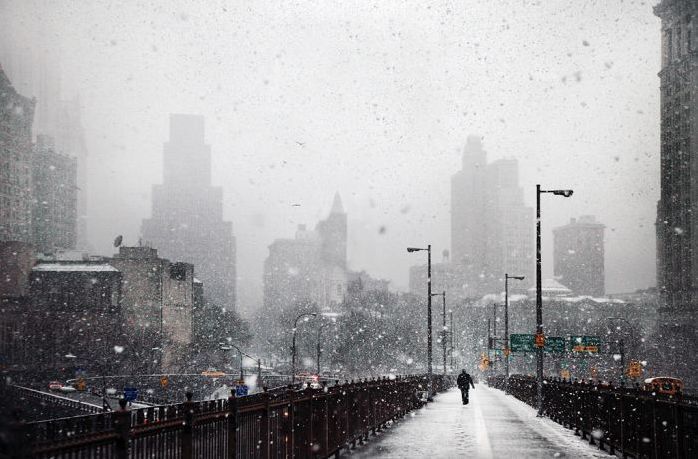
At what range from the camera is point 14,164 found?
451 ft

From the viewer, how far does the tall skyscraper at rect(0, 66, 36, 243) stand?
133875mm

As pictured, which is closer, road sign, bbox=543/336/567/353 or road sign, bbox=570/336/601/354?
road sign, bbox=543/336/567/353

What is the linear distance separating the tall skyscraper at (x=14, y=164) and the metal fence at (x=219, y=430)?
12795 centimetres

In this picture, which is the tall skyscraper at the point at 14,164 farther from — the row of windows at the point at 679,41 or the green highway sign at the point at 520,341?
the row of windows at the point at 679,41

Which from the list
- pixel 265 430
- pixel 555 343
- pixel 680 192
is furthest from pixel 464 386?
pixel 680 192

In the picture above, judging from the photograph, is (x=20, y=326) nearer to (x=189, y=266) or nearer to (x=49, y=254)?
(x=49, y=254)

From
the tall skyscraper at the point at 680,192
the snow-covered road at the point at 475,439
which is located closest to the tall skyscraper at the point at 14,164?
the tall skyscraper at the point at 680,192

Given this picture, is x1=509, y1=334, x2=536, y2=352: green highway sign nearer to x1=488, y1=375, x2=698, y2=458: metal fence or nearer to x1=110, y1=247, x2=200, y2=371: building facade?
x1=488, y1=375, x2=698, y2=458: metal fence

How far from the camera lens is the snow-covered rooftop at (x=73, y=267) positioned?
108 meters

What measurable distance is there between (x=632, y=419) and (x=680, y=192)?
4298 inches

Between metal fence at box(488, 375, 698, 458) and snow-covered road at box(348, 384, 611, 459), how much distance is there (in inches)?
15.8

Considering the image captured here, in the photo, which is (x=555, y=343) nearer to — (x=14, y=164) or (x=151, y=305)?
(x=151, y=305)

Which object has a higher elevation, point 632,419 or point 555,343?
point 632,419

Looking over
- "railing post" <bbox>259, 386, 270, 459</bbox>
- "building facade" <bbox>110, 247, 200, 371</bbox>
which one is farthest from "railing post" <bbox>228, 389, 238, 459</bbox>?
"building facade" <bbox>110, 247, 200, 371</bbox>
